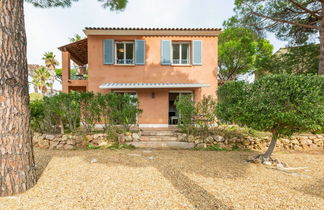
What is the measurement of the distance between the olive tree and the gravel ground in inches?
74.5

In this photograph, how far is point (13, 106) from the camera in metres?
4.23

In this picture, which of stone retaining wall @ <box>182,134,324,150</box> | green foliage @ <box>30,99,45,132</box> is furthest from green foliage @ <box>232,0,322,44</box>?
green foliage @ <box>30,99,45,132</box>

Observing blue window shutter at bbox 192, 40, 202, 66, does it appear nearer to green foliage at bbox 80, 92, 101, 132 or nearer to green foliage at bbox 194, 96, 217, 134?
green foliage at bbox 194, 96, 217, 134

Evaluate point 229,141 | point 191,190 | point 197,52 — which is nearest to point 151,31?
point 197,52

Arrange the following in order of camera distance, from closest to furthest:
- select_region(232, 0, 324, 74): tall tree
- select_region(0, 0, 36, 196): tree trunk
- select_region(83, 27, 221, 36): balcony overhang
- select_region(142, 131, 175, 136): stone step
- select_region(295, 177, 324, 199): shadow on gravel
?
select_region(0, 0, 36, 196): tree trunk → select_region(295, 177, 324, 199): shadow on gravel → select_region(142, 131, 175, 136): stone step → select_region(232, 0, 324, 74): tall tree → select_region(83, 27, 221, 36): balcony overhang

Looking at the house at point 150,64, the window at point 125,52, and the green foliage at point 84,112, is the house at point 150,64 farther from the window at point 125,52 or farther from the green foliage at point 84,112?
the green foliage at point 84,112

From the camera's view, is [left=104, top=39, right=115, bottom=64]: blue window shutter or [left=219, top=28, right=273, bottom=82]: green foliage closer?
[left=104, top=39, right=115, bottom=64]: blue window shutter

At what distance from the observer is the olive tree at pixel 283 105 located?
5840mm

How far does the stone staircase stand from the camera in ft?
32.1

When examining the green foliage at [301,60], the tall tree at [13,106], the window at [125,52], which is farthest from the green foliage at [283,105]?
the green foliage at [301,60]

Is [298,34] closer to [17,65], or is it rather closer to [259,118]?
[259,118]

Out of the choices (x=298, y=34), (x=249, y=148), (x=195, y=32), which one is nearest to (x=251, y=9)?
(x=195, y=32)

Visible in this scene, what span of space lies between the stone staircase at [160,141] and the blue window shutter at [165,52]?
7181mm

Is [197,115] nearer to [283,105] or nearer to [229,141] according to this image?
[229,141]
